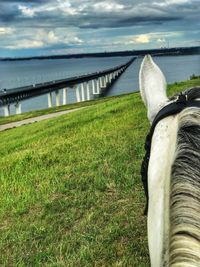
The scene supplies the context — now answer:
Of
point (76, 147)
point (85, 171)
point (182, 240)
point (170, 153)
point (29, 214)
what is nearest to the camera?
point (182, 240)

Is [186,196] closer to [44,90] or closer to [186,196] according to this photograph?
[186,196]

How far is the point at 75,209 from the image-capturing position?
550cm

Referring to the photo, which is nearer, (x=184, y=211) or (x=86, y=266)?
(x=184, y=211)

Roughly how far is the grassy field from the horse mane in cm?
277

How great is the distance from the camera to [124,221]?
195 inches

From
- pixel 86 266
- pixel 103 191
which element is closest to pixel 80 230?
pixel 86 266

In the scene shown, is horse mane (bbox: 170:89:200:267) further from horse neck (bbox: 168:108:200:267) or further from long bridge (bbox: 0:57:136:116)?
long bridge (bbox: 0:57:136:116)

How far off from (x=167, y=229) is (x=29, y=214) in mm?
4651

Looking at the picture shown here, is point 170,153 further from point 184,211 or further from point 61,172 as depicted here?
point 61,172

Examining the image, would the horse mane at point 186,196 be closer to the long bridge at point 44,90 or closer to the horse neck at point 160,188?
the horse neck at point 160,188

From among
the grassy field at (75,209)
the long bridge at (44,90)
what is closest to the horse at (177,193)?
the grassy field at (75,209)

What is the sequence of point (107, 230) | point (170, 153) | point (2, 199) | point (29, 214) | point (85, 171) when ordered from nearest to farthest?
point (170, 153), point (107, 230), point (29, 214), point (2, 199), point (85, 171)

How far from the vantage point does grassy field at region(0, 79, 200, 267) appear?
4398mm

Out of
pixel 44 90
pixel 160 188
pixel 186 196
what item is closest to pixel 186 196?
pixel 186 196
